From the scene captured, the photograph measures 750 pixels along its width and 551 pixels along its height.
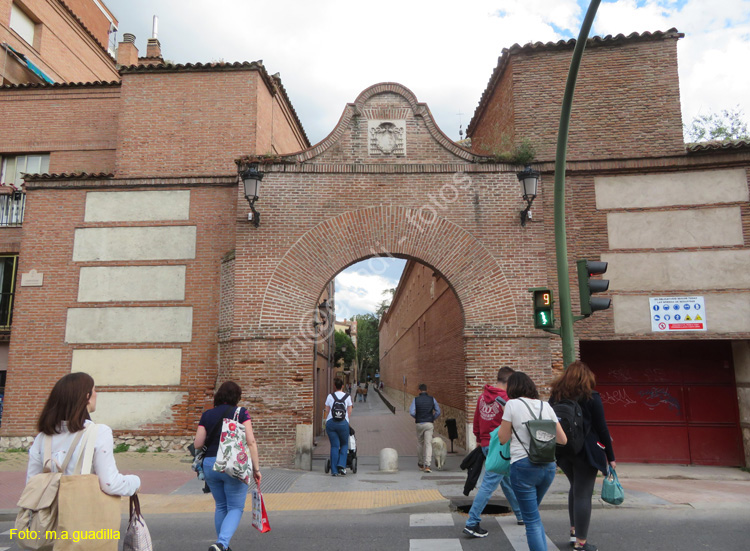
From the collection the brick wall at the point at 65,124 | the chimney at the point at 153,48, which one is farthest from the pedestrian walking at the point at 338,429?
the chimney at the point at 153,48

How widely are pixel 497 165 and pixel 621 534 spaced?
24.8 ft

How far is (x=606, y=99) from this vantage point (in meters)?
11.9

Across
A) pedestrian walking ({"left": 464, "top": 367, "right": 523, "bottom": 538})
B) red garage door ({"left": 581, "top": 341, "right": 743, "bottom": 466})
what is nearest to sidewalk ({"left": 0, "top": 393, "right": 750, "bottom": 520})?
red garage door ({"left": 581, "top": 341, "right": 743, "bottom": 466})

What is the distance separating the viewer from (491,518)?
21.8ft

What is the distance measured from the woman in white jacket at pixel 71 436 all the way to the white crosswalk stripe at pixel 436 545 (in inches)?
128

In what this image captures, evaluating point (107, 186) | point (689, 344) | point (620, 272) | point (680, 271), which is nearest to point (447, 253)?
point (620, 272)

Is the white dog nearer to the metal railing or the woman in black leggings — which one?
the woman in black leggings

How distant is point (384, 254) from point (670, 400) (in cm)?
685

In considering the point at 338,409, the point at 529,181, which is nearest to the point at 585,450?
the point at 338,409

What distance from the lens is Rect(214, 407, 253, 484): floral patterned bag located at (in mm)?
4777

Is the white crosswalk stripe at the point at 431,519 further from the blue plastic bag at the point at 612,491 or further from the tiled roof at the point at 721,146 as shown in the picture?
the tiled roof at the point at 721,146

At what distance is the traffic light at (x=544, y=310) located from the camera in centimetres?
845

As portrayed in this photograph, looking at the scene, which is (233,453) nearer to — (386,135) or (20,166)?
(386,135)

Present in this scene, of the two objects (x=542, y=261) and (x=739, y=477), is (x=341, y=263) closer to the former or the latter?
(x=542, y=261)
